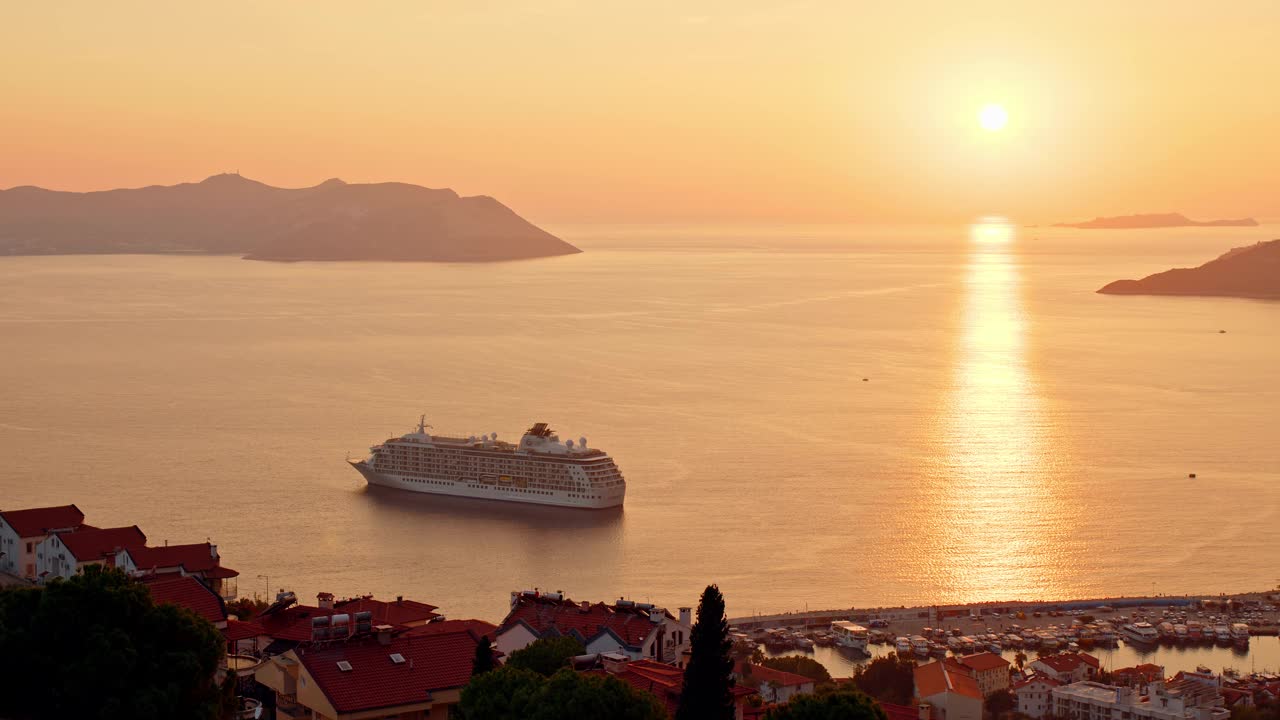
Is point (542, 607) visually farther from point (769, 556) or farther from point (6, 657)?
point (769, 556)

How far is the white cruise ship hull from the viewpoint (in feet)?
83.2

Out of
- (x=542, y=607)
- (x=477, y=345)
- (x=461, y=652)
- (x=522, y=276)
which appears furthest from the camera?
(x=522, y=276)

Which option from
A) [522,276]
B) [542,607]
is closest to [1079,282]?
[522,276]

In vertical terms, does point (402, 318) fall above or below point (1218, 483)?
above

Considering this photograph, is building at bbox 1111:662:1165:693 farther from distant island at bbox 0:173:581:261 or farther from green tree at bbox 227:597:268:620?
distant island at bbox 0:173:581:261

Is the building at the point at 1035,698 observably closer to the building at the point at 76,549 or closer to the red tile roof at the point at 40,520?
the building at the point at 76,549

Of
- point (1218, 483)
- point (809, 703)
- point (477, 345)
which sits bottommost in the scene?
point (809, 703)

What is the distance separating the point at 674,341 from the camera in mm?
53656

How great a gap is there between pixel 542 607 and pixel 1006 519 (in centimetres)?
1376

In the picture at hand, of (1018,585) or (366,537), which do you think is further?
(366,537)

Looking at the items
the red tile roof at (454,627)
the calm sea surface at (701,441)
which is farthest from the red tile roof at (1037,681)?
the red tile roof at (454,627)

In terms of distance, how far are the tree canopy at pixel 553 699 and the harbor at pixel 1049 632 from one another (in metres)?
9.09

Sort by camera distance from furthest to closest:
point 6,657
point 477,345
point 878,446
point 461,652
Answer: point 477,345 → point 878,446 → point 461,652 → point 6,657

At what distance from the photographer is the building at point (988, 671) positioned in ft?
50.6
